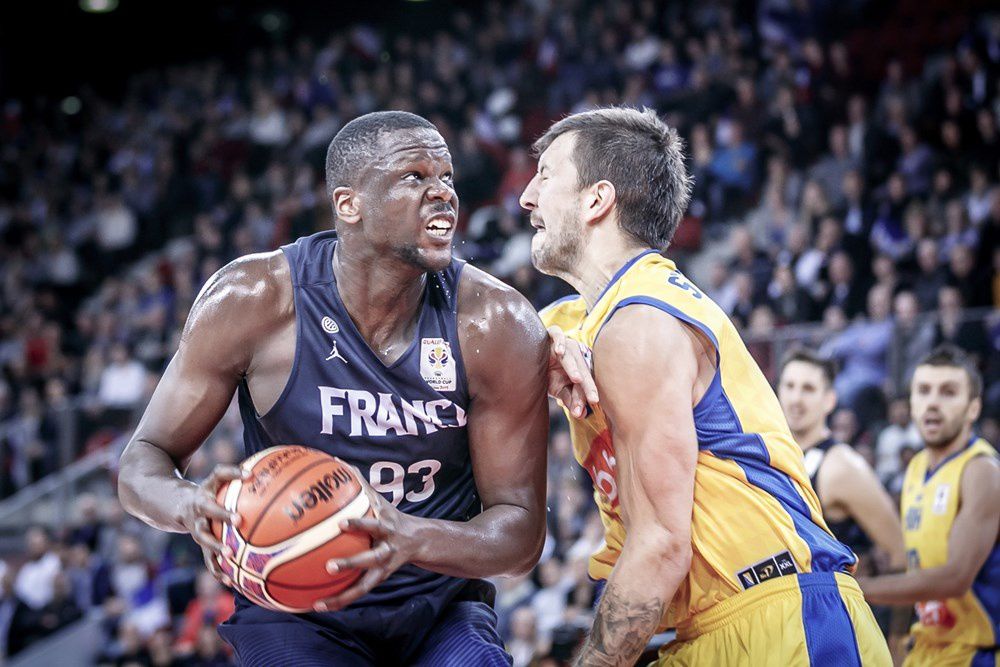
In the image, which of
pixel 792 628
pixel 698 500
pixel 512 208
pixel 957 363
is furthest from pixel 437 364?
pixel 512 208

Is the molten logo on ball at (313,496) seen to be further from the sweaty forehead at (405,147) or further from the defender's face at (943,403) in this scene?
the defender's face at (943,403)

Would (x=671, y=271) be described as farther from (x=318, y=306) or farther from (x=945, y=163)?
(x=945, y=163)

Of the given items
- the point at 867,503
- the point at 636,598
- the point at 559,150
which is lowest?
the point at 867,503

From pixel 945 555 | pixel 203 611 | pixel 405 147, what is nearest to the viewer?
pixel 405 147

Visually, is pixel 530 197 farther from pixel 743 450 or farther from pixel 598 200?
pixel 743 450

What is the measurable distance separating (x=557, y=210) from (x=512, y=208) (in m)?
9.27

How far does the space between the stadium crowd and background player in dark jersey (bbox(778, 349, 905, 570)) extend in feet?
7.84

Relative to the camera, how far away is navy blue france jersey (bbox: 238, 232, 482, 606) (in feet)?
11.4

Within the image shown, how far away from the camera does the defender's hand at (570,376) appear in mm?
3310

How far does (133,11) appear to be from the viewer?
20.2m

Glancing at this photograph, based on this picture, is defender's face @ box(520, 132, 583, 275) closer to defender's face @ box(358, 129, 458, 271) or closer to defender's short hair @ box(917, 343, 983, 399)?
defender's face @ box(358, 129, 458, 271)

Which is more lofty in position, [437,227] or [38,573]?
[437,227]

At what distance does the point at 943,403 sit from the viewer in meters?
5.38

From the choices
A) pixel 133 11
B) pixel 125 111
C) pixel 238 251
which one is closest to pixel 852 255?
pixel 238 251
